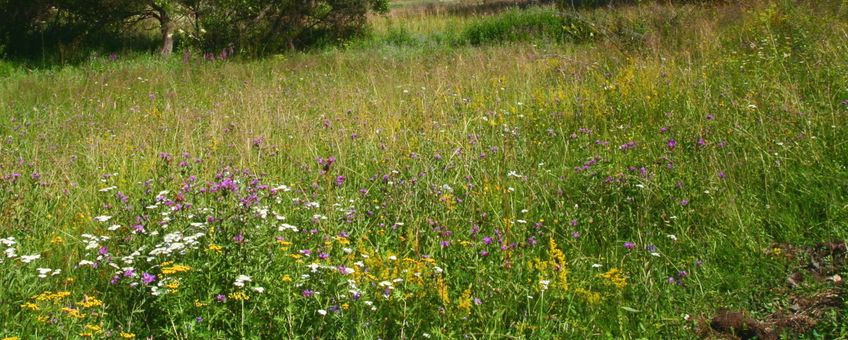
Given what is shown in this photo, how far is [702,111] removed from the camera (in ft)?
18.5

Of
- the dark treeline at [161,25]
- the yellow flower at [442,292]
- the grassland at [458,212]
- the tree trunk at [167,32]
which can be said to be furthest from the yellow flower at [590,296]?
the tree trunk at [167,32]

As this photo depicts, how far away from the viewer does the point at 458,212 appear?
414 centimetres

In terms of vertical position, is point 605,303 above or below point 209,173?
below

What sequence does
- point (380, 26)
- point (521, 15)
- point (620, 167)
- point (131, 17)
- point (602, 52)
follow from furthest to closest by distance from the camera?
point (380, 26) < point (521, 15) < point (131, 17) < point (602, 52) < point (620, 167)

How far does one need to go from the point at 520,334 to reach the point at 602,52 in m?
7.22

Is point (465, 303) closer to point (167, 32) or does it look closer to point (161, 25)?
point (167, 32)

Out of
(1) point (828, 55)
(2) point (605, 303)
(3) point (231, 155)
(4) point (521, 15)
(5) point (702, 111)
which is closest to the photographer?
(2) point (605, 303)

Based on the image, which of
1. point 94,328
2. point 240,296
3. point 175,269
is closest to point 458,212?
point 240,296

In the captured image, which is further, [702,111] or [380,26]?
[380,26]

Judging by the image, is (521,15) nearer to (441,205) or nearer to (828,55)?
(828,55)

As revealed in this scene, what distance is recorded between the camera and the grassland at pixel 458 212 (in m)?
3.06

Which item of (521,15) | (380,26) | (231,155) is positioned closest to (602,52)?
(231,155)

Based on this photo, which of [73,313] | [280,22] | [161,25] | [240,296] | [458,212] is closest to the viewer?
[73,313]

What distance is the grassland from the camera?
3.06m
